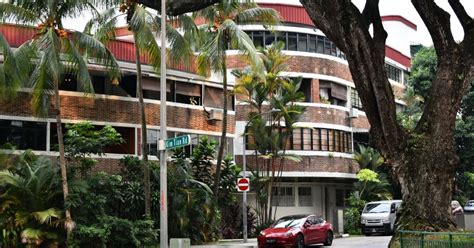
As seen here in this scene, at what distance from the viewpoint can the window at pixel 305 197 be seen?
123ft

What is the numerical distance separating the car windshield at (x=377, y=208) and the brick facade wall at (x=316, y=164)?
12.5 ft

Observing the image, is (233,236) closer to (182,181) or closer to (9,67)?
(182,181)

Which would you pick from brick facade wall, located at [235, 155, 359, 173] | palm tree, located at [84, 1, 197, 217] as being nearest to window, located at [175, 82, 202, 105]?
palm tree, located at [84, 1, 197, 217]

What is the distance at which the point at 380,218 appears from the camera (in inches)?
1224

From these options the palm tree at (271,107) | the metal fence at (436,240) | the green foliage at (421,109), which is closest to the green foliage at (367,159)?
the green foliage at (421,109)

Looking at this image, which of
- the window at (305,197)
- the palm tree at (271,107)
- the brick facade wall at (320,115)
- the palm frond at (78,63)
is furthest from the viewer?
the window at (305,197)

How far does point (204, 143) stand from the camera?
28.0m

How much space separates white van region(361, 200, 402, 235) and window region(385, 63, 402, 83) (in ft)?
47.4

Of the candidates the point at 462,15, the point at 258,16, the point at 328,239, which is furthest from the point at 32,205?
the point at 462,15

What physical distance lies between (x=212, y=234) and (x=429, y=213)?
15611 millimetres

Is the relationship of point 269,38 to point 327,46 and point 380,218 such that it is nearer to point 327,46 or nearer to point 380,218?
point 327,46

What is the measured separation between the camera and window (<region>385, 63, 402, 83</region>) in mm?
43906

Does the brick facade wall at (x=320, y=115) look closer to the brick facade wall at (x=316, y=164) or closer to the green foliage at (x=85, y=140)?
the brick facade wall at (x=316, y=164)

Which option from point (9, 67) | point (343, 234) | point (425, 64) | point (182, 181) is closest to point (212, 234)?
point (182, 181)
